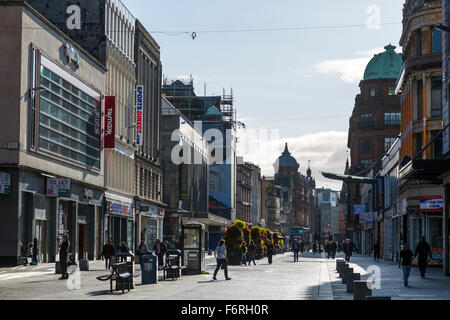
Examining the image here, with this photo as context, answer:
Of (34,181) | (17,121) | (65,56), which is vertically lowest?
(34,181)

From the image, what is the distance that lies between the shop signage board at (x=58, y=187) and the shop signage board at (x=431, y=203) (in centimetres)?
2306

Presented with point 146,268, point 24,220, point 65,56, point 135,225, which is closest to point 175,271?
point 146,268

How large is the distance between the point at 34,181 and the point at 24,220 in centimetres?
242

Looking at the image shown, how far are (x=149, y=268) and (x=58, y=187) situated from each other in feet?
63.7

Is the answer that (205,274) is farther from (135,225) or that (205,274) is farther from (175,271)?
(135,225)

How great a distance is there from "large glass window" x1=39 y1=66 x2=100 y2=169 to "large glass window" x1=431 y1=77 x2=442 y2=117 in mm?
23155

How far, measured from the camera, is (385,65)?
5502 inches

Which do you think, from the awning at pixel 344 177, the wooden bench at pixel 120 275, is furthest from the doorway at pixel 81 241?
the awning at pixel 344 177

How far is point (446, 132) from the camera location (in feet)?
125

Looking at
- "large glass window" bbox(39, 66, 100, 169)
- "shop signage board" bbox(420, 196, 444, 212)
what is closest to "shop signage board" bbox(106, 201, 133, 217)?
"large glass window" bbox(39, 66, 100, 169)

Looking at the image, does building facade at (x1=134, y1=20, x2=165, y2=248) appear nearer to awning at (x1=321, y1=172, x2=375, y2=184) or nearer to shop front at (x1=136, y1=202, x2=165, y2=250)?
shop front at (x1=136, y1=202, x2=165, y2=250)

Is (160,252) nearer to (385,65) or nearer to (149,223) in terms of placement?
(149,223)

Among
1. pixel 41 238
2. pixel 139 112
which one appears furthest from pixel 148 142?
pixel 41 238

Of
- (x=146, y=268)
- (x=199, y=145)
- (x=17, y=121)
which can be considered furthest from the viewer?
(x=199, y=145)
